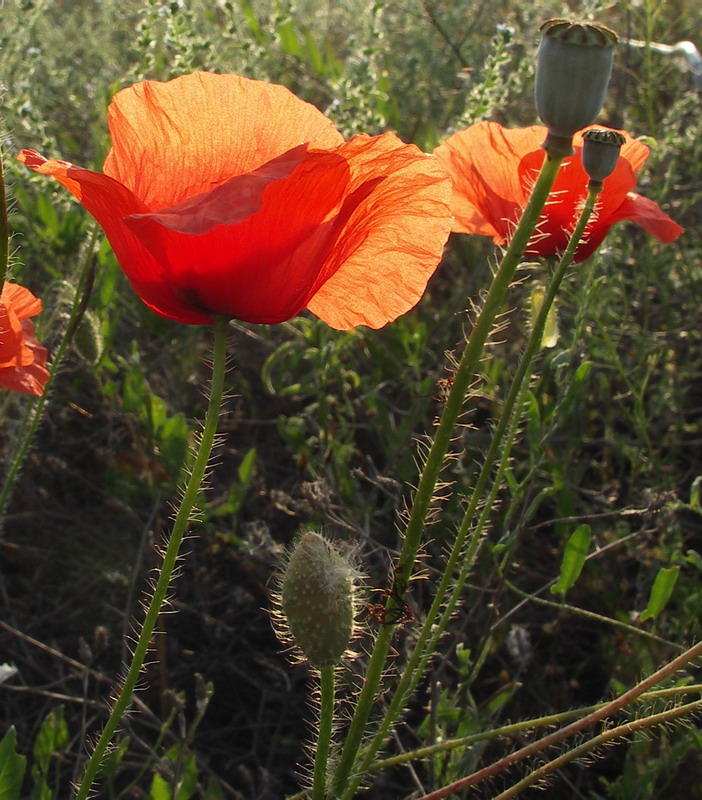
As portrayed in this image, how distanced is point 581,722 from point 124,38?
3608mm

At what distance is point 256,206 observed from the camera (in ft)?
2.46

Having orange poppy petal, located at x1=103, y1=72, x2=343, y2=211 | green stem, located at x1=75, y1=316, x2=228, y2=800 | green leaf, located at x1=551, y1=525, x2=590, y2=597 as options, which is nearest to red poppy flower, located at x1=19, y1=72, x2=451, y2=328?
orange poppy petal, located at x1=103, y1=72, x2=343, y2=211

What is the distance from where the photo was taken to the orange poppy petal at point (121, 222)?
2.50 feet

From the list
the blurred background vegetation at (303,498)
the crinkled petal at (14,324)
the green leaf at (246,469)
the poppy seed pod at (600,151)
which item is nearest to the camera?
the poppy seed pod at (600,151)

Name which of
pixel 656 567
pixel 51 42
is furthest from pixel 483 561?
pixel 51 42

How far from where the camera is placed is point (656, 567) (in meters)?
1.86

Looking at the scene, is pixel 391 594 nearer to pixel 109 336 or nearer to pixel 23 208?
pixel 109 336

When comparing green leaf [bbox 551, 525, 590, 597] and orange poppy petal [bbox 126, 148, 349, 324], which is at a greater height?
orange poppy petal [bbox 126, 148, 349, 324]

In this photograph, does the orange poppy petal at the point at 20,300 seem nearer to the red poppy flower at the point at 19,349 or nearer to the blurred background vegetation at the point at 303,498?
the red poppy flower at the point at 19,349

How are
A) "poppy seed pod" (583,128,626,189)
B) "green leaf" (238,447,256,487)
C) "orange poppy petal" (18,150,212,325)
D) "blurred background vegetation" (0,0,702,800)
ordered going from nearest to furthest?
"orange poppy petal" (18,150,212,325)
"poppy seed pod" (583,128,626,189)
"blurred background vegetation" (0,0,702,800)
"green leaf" (238,447,256,487)

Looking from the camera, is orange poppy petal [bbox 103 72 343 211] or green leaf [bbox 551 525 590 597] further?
green leaf [bbox 551 525 590 597]

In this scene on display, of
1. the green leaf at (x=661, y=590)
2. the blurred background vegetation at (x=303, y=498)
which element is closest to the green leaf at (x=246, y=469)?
the blurred background vegetation at (x=303, y=498)

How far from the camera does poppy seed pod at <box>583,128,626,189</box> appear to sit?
87 cm

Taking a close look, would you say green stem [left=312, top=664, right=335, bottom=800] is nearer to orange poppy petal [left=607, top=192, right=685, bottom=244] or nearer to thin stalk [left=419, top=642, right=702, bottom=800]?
thin stalk [left=419, top=642, right=702, bottom=800]
